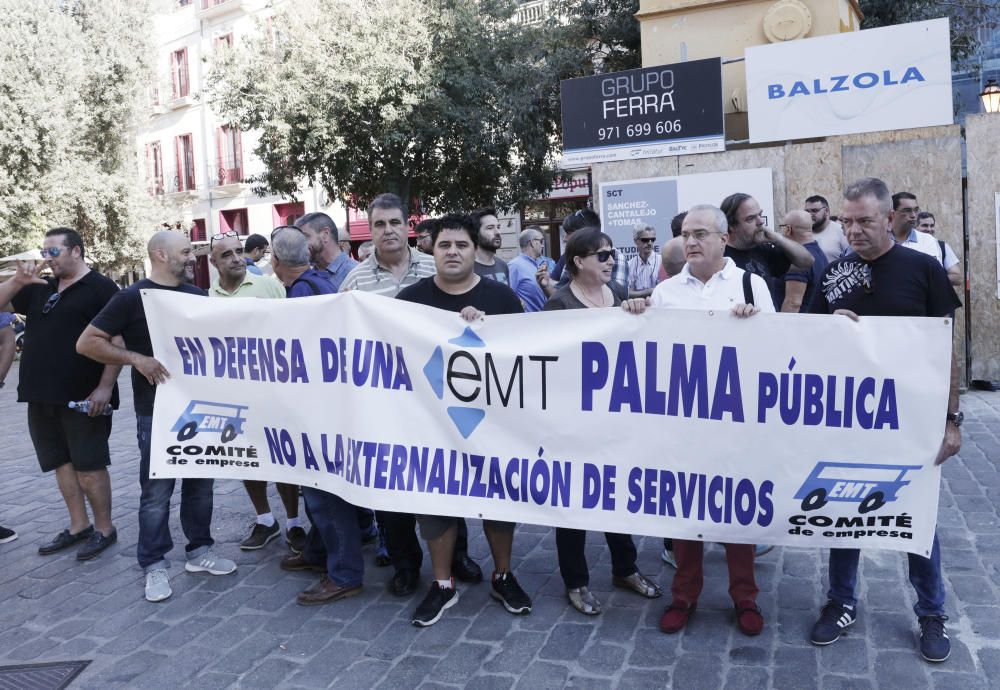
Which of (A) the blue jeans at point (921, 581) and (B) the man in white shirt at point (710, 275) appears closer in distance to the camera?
(A) the blue jeans at point (921, 581)

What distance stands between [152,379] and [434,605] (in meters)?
2.05

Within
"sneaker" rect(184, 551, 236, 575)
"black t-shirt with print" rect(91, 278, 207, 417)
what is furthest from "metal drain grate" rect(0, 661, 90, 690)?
"black t-shirt with print" rect(91, 278, 207, 417)

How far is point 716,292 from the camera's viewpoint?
13.5 ft

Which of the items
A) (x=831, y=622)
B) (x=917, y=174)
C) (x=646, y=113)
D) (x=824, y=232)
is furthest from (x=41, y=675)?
(x=917, y=174)

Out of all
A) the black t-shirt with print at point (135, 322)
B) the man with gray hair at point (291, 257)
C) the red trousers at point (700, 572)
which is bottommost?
the red trousers at point (700, 572)

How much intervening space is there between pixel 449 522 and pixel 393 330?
101 centimetres

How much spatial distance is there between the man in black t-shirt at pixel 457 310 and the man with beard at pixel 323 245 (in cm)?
162

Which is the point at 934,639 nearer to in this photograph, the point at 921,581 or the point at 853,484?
the point at 921,581

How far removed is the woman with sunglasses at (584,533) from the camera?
436cm

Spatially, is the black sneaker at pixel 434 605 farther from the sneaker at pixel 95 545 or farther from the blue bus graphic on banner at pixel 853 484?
the sneaker at pixel 95 545

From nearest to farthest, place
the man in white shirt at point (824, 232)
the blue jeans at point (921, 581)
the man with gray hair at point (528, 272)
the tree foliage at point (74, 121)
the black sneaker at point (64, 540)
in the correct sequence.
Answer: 1. the blue jeans at point (921, 581)
2. the black sneaker at point (64, 540)
3. the man with gray hair at point (528, 272)
4. the man in white shirt at point (824, 232)
5. the tree foliage at point (74, 121)

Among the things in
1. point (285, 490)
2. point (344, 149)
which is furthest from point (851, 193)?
point (344, 149)

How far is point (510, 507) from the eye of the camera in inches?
167

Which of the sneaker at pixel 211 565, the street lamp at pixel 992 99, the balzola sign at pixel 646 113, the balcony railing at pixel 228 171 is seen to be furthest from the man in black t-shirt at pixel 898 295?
the balcony railing at pixel 228 171
